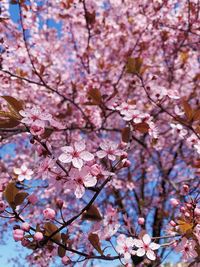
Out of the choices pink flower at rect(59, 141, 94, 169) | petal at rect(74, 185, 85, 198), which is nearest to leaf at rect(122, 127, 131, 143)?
pink flower at rect(59, 141, 94, 169)

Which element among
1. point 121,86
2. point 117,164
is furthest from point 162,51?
point 117,164

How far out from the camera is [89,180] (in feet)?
6.39

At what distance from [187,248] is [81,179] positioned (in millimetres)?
819

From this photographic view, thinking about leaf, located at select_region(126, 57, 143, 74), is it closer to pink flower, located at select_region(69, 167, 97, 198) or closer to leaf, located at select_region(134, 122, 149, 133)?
leaf, located at select_region(134, 122, 149, 133)

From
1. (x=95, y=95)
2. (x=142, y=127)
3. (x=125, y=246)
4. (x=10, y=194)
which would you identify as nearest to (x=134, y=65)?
(x=95, y=95)

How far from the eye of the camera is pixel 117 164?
217 cm

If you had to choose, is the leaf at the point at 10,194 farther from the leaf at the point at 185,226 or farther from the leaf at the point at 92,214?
the leaf at the point at 185,226

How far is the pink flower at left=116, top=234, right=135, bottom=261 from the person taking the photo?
222 cm

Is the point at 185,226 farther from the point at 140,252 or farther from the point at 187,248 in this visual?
the point at 140,252

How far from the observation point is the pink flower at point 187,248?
7.30 ft

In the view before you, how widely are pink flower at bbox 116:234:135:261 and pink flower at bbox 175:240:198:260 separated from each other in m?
0.28

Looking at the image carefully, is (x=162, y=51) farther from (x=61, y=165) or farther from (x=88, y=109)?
(x=61, y=165)

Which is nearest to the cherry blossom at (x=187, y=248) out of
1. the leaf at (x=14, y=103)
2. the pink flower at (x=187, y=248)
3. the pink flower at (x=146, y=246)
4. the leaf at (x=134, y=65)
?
the pink flower at (x=187, y=248)

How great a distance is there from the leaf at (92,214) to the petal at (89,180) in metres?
0.30
